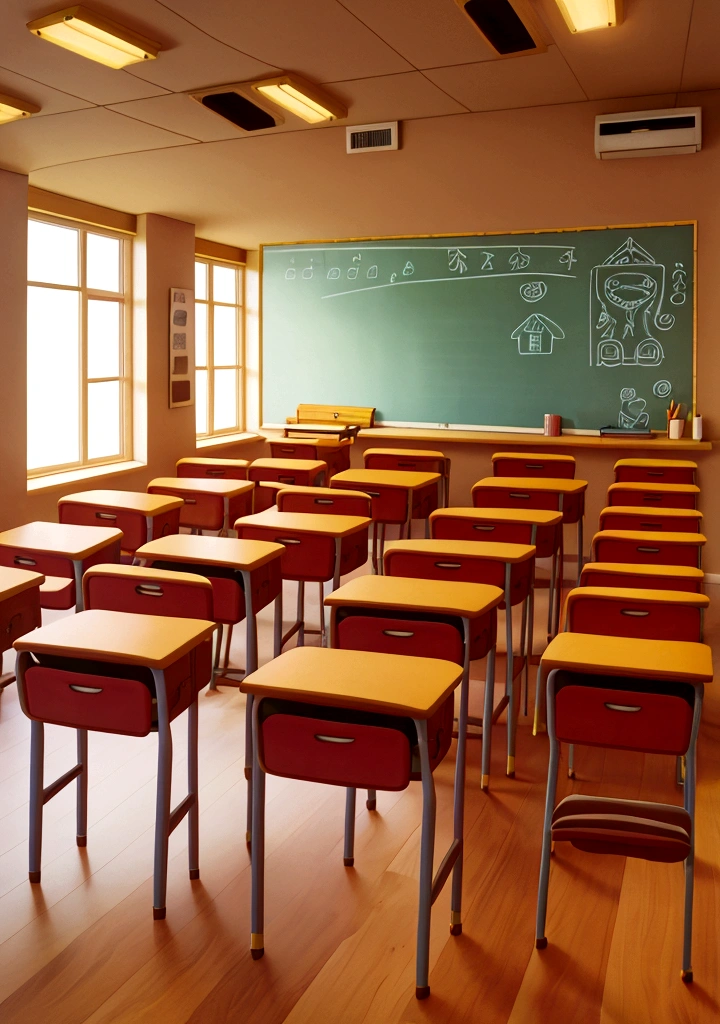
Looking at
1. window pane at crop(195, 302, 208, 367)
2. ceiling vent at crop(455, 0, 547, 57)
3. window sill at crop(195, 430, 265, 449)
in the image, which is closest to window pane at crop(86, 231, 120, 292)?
window pane at crop(195, 302, 208, 367)

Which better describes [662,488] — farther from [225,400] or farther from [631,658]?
[225,400]

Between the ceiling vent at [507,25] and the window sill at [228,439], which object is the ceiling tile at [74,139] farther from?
the window sill at [228,439]

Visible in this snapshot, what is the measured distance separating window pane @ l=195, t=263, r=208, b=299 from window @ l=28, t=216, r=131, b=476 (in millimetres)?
1489

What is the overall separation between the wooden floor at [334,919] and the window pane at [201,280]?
7115 millimetres

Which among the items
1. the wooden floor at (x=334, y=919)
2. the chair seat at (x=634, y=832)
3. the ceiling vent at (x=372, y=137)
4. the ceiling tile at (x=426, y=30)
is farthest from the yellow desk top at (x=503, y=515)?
the ceiling vent at (x=372, y=137)

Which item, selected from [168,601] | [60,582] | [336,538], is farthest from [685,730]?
[60,582]

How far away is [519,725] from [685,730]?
1.76 m

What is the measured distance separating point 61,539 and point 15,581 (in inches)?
Result: 31.0

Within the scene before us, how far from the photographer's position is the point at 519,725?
397 cm

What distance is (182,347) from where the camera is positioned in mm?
8758

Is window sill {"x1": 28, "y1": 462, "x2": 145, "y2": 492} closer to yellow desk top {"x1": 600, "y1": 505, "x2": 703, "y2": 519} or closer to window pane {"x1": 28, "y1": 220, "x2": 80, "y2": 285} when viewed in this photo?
window pane {"x1": 28, "y1": 220, "x2": 80, "y2": 285}

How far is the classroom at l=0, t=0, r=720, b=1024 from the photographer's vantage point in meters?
2.28

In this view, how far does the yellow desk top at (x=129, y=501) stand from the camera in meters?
4.57

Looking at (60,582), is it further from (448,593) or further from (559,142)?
(559,142)
